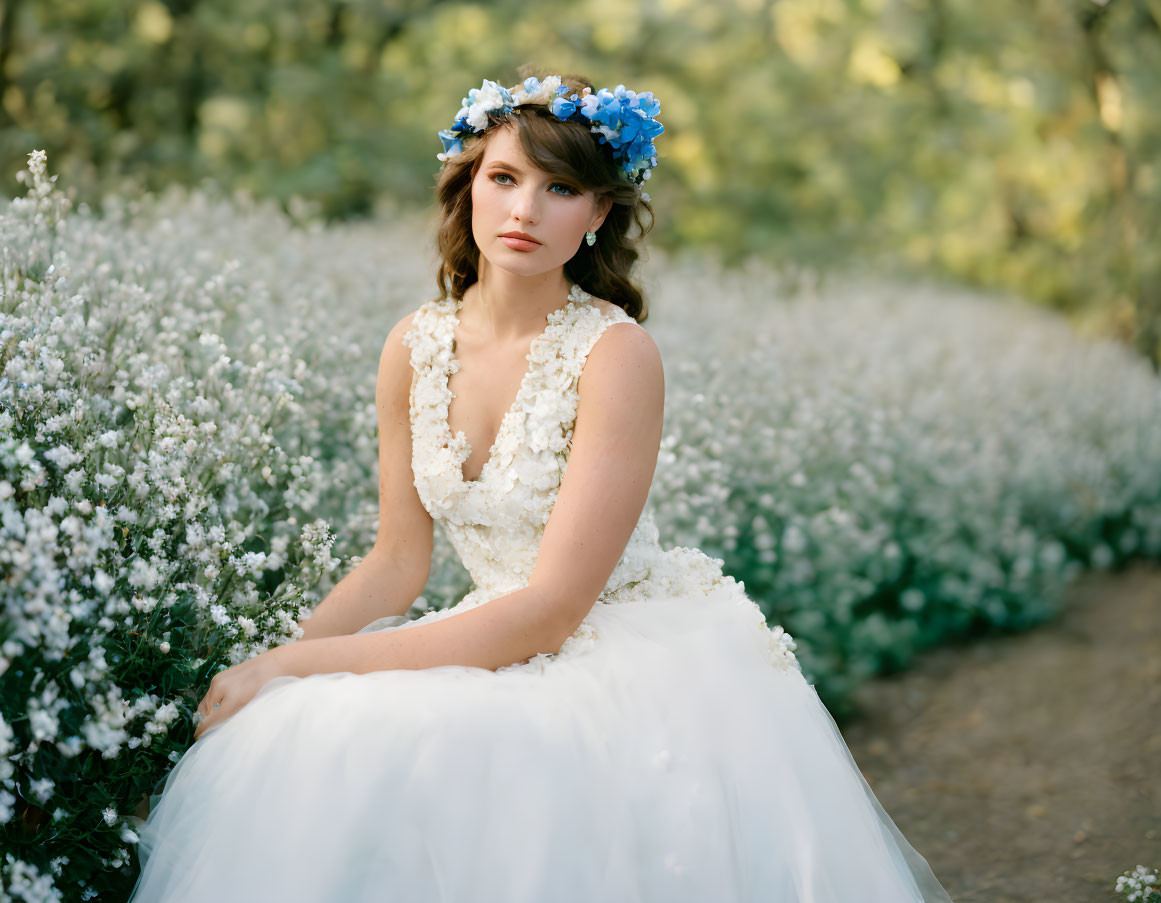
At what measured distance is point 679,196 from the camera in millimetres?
9391

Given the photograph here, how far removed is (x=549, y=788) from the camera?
1.75m

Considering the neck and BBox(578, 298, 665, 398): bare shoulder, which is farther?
the neck

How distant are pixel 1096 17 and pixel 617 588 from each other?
22.3 ft

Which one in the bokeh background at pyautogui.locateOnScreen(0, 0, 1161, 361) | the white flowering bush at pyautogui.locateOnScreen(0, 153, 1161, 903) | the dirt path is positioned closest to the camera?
the white flowering bush at pyautogui.locateOnScreen(0, 153, 1161, 903)

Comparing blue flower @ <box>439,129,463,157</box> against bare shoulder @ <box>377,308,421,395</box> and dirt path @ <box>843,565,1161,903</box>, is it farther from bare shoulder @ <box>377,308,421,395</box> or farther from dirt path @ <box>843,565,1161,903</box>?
dirt path @ <box>843,565,1161,903</box>

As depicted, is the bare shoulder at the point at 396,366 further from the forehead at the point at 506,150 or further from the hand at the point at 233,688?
the hand at the point at 233,688

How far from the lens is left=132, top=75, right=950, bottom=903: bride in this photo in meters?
1.71

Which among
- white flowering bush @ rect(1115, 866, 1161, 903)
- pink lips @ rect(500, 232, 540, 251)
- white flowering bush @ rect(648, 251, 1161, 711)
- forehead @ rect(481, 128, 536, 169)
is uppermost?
forehead @ rect(481, 128, 536, 169)

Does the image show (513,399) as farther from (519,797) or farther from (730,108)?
(730,108)

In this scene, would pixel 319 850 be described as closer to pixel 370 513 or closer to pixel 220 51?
pixel 370 513

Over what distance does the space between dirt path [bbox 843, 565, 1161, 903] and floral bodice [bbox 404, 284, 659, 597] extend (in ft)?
5.51

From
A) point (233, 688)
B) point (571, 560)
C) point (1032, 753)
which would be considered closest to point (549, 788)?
point (571, 560)

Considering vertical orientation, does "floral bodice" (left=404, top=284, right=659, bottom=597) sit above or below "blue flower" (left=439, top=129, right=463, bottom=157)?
below

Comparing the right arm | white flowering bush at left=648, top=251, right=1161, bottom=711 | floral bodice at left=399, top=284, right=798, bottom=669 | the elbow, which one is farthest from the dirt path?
the right arm
